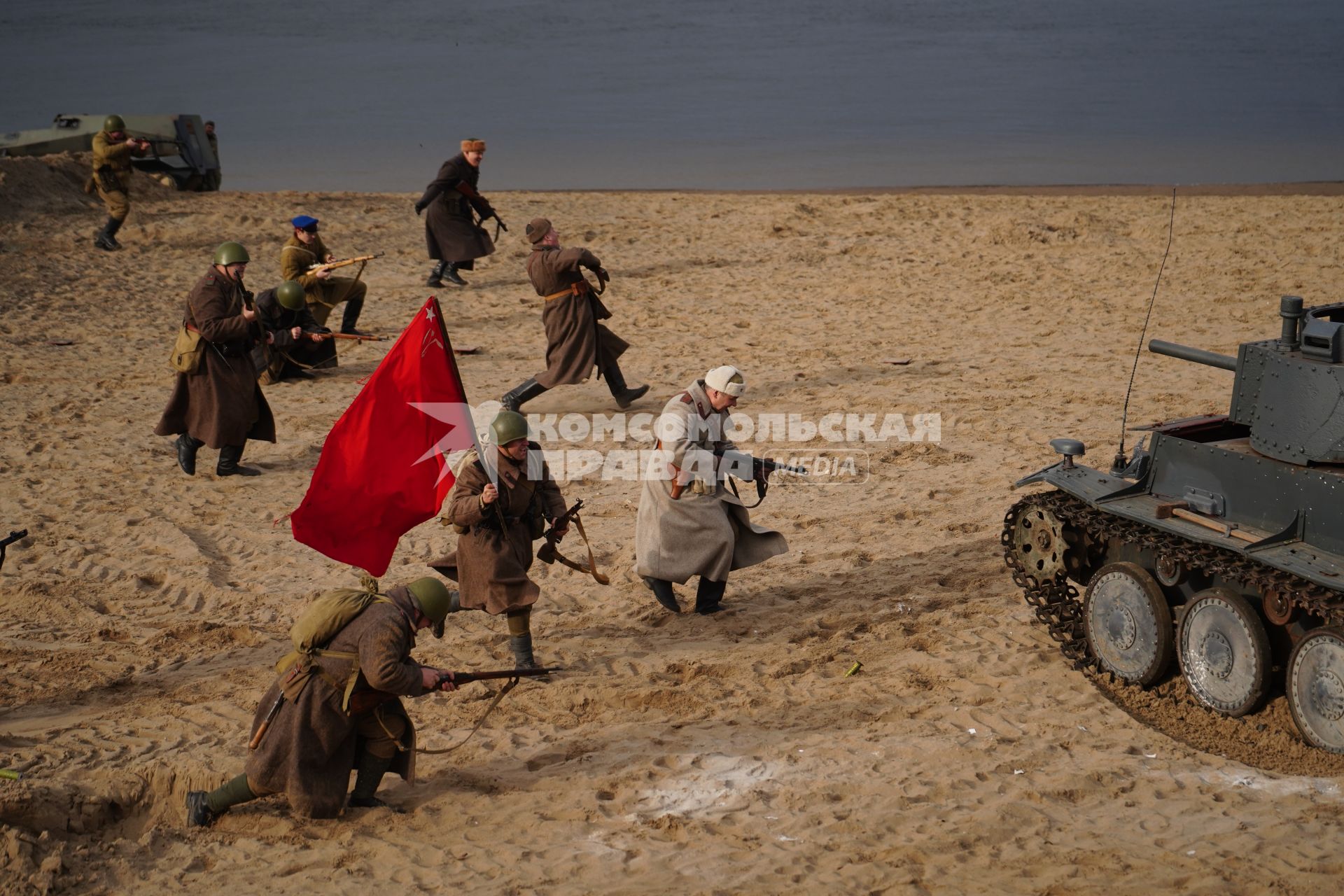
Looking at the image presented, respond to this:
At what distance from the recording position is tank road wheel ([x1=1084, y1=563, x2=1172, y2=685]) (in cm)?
810

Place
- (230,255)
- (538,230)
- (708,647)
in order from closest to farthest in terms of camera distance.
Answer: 1. (708,647)
2. (230,255)
3. (538,230)

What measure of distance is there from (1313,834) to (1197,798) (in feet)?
1.96

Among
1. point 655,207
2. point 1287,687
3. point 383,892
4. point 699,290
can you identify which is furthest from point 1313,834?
point 655,207

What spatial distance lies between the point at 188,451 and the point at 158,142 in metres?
12.9

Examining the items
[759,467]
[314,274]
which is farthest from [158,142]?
[759,467]

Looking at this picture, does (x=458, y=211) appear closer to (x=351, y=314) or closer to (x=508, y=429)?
(x=351, y=314)

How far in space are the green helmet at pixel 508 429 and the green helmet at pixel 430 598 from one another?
5.00ft

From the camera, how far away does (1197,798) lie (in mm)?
6957

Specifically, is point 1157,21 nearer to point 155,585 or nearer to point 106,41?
point 106,41

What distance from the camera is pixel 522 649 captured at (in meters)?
8.56

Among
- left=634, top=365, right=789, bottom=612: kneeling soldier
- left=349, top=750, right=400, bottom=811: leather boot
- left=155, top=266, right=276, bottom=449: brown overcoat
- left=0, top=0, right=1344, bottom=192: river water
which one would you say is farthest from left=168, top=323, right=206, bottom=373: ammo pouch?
left=0, top=0, right=1344, bottom=192: river water

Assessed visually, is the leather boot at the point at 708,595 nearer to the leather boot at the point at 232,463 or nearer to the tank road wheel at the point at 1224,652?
the tank road wheel at the point at 1224,652

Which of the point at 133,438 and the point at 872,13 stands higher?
the point at 872,13

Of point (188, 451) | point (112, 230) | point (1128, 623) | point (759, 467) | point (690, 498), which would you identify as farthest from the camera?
point (112, 230)
